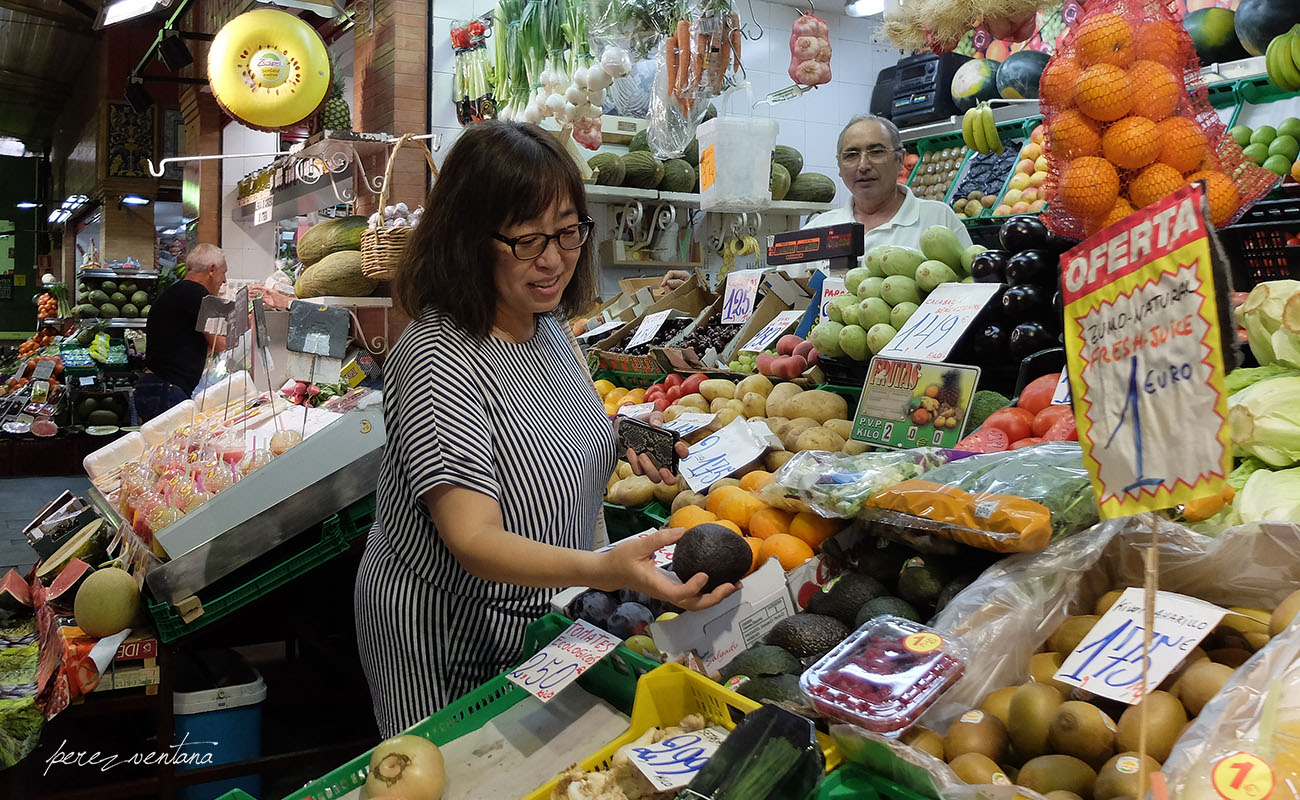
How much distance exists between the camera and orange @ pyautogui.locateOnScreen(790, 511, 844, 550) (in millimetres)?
1881

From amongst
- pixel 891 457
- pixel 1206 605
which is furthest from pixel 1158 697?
pixel 891 457

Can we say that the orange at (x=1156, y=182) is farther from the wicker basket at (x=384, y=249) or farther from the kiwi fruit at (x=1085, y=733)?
the wicker basket at (x=384, y=249)

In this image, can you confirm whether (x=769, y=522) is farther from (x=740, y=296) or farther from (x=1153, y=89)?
(x=740, y=296)

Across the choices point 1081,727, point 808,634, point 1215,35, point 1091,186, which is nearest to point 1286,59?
point 1215,35

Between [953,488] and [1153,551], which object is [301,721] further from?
[1153,551]

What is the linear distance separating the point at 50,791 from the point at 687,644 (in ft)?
6.86

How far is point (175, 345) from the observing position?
7059mm

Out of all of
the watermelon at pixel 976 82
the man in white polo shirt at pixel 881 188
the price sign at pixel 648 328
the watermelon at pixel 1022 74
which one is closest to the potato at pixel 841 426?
the price sign at pixel 648 328

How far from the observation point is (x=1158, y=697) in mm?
1132

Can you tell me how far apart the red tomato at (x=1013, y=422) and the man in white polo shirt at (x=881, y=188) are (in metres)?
2.39

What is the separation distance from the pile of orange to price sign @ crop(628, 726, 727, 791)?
145 centimetres

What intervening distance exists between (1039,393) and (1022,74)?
413 centimetres

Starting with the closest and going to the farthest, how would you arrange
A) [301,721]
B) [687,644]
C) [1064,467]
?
[687,644] → [1064,467] → [301,721]

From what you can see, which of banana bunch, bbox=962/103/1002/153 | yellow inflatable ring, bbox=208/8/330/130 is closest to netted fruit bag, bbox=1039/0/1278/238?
banana bunch, bbox=962/103/1002/153
